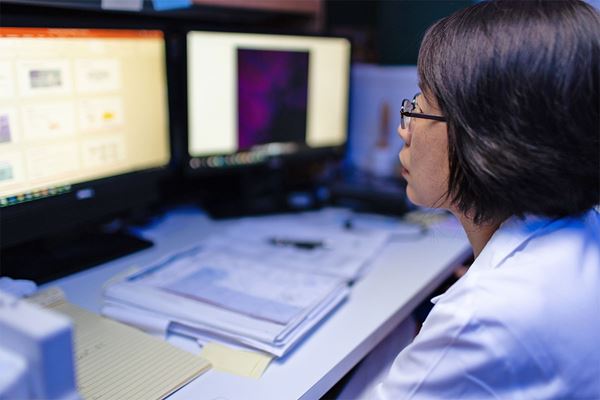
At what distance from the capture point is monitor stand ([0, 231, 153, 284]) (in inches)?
38.7

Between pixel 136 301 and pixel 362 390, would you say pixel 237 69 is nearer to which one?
pixel 136 301

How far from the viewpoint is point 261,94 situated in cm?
133

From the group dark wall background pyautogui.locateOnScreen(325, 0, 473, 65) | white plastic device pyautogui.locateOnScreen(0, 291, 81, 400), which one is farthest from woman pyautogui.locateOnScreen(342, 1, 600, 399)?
dark wall background pyautogui.locateOnScreen(325, 0, 473, 65)

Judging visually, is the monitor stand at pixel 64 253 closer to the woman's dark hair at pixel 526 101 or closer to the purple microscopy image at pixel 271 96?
→ the purple microscopy image at pixel 271 96

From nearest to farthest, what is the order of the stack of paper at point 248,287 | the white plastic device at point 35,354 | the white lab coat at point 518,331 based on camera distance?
1. the white plastic device at point 35,354
2. the white lab coat at point 518,331
3. the stack of paper at point 248,287

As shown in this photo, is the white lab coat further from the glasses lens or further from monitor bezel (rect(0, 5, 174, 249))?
monitor bezel (rect(0, 5, 174, 249))

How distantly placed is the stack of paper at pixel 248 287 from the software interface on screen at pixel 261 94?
0.81 ft

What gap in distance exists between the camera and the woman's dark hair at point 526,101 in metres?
0.62

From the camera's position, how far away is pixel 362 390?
34.5 inches

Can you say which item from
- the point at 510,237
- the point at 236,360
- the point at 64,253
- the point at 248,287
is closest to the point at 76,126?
the point at 64,253

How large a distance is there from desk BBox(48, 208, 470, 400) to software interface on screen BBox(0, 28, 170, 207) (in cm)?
17

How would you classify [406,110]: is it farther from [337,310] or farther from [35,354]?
[35,354]

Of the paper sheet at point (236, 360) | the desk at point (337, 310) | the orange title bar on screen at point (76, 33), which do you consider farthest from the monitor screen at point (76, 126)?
the paper sheet at point (236, 360)

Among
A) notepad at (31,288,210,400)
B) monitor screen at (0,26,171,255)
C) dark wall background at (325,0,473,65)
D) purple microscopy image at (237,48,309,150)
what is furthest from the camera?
dark wall background at (325,0,473,65)
